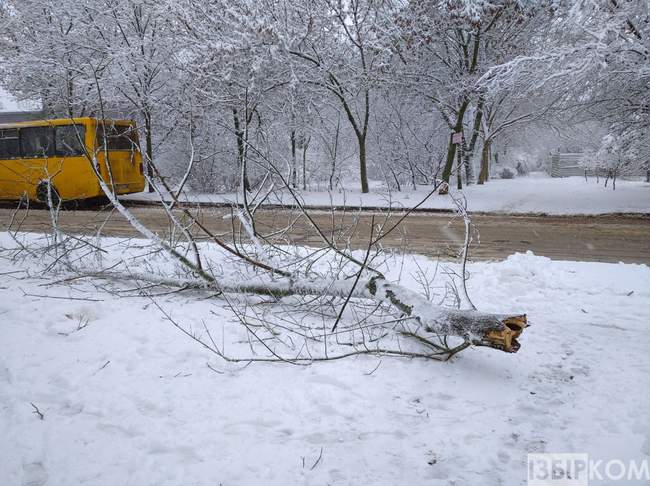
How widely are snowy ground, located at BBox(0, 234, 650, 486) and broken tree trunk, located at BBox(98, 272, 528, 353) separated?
1.04ft

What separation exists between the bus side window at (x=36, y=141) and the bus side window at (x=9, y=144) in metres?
0.20

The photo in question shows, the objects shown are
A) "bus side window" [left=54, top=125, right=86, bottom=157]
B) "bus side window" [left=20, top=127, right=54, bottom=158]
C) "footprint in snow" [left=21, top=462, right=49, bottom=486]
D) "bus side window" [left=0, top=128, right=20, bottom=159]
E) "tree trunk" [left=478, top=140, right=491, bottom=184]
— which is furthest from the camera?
"tree trunk" [left=478, top=140, right=491, bottom=184]

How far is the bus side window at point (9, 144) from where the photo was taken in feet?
43.7

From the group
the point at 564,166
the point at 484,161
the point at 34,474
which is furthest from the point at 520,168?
the point at 34,474

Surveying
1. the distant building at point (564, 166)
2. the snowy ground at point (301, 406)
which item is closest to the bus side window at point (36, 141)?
the snowy ground at point (301, 406)

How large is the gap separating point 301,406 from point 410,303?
3.91 feet

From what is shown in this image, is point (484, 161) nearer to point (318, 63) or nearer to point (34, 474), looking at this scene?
point (318, 63)

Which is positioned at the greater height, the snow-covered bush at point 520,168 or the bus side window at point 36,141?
the snow-covered bush at point 520,168

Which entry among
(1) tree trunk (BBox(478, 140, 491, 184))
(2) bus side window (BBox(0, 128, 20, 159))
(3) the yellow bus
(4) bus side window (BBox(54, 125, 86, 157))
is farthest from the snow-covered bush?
(2) bus side window (BBox(0, 128, 20, 159))

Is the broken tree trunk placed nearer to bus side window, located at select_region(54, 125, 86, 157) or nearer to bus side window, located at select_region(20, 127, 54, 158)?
bus side window, located at select_region(54, 125, 86, 157)

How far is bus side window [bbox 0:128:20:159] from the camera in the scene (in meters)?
13.3

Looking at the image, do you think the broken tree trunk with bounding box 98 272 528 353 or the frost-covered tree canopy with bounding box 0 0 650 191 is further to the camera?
the frost-covered tree canopy with bounding box 0 0 650 191

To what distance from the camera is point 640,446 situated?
87.1 inches

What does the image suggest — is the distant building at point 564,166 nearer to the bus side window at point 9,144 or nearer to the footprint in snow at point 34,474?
the bus side window at point 9,144
